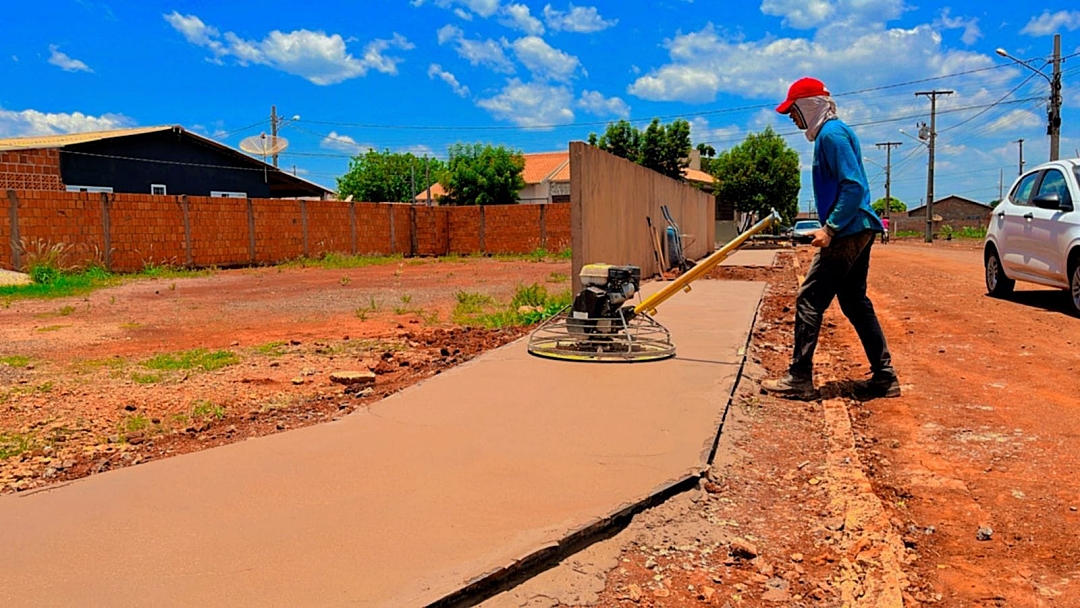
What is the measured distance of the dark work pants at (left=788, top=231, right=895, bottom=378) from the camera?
4664 millimetres

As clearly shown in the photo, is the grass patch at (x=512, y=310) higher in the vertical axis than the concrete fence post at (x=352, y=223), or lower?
lower

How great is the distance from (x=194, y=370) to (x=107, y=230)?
1513 cm

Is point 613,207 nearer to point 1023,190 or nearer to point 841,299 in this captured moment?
point 1023,190

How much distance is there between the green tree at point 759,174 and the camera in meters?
44.0

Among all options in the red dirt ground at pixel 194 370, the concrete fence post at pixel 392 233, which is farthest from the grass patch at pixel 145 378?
the concrete fence post at pixel 392 233

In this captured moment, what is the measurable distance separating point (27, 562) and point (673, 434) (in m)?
2.69

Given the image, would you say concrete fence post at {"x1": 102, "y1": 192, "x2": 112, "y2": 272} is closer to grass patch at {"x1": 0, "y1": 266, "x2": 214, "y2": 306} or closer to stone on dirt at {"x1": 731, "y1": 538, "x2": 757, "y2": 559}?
grass patch at {"x1": 0, "y1": 266, "x2": 214, "y2": 306}

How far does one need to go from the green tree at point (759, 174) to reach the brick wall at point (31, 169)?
33730mm

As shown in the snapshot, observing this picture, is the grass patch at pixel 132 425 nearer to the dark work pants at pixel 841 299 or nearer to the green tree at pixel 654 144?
the dark work pants at pixel 841 299

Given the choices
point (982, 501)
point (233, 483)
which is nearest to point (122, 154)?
point (233, 483)

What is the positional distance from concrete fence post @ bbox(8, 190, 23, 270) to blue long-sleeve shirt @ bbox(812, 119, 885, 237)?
58.2ft

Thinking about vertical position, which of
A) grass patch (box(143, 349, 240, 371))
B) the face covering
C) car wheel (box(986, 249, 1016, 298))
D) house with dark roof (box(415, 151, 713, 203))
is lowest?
grass patch (box(143, 349, 240, 371))

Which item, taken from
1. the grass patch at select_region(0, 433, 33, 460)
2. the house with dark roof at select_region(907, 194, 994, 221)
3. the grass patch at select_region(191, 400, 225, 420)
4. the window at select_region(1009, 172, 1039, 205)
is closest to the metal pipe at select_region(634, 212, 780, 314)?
the grass patch at select_region(191, 400, 225, 420)

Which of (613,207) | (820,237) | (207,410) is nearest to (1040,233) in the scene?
(613,207)
